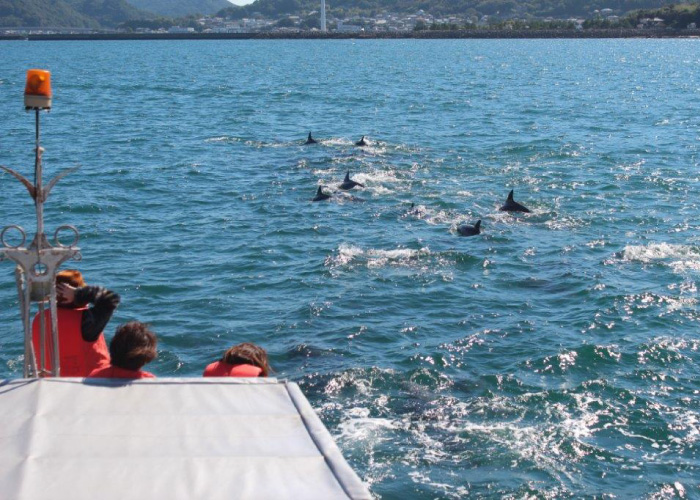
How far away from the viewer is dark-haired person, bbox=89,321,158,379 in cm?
762

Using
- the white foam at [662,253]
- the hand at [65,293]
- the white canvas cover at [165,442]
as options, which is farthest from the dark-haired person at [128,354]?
the white foam at [662,253]

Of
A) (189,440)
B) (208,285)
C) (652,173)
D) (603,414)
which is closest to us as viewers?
(189,440)

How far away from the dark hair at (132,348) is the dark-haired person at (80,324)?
91 cm

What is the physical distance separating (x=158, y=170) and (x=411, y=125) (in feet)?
62.8

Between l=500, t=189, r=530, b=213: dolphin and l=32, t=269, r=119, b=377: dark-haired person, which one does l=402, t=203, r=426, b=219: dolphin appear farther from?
l=32, t=269, r=119, b=377: dark-haired person

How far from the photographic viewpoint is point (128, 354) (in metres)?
7.64

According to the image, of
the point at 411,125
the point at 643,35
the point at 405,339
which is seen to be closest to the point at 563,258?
the point at 405,339

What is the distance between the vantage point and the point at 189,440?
609cm

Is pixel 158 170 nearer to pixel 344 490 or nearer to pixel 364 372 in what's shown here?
pixel 364 372

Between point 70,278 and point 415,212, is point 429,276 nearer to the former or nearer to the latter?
point 415,212

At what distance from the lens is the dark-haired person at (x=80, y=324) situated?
28.3 feet

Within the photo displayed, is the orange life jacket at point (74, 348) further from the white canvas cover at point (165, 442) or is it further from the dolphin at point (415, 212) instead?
the dolphin at point (415, 212)

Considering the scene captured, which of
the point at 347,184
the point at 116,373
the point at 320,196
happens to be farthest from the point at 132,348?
the point at 347,184

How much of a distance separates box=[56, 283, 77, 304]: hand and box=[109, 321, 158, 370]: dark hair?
1.08 m
